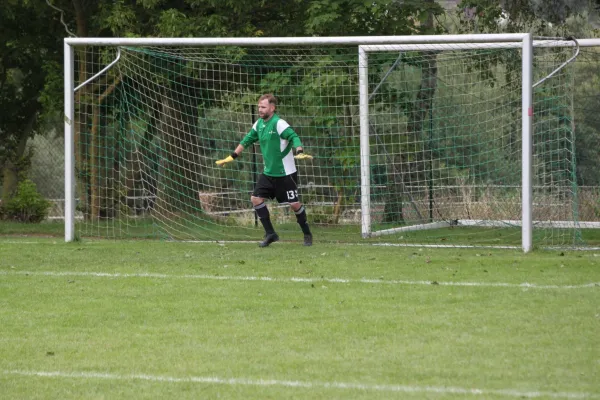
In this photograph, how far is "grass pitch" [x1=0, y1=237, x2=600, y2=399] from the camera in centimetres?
582

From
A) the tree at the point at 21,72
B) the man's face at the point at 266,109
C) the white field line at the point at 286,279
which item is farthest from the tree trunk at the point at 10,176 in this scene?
the white field line at the point at 286,279

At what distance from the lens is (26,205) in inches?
829

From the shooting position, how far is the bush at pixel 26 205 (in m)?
21.1

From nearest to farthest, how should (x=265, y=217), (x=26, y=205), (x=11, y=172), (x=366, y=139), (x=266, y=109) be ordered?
1. (x=266, y=109)
2. (x=265, y=217)
3. (x=366, y=139)
4. (x=26, y=205)
5. (x=11, y=172)

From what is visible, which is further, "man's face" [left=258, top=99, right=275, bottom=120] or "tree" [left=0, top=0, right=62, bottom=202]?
"tree" [left=0, top=0, right=62, bottom=202]

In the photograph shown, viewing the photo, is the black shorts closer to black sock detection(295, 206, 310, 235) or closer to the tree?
black sock detection(295, 206, 310, 235)

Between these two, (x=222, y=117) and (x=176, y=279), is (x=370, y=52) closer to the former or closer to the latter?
(x=222, y=117)

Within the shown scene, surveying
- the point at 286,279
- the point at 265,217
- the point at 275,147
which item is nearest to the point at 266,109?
the point at 275,147

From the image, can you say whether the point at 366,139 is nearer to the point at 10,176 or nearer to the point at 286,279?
the point at 286,279

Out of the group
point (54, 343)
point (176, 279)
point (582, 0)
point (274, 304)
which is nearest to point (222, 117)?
point (582, 0)

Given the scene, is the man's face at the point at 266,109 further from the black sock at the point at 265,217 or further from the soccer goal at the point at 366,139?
the soccer goal at the point at 366,139

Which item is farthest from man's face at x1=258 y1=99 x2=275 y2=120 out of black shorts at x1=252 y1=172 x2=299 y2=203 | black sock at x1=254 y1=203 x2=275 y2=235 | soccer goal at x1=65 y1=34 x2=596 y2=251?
soccer goal at x1=65 y1=34 x2=596 y2=251

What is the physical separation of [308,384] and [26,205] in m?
16.3

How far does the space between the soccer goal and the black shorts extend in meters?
1.98
